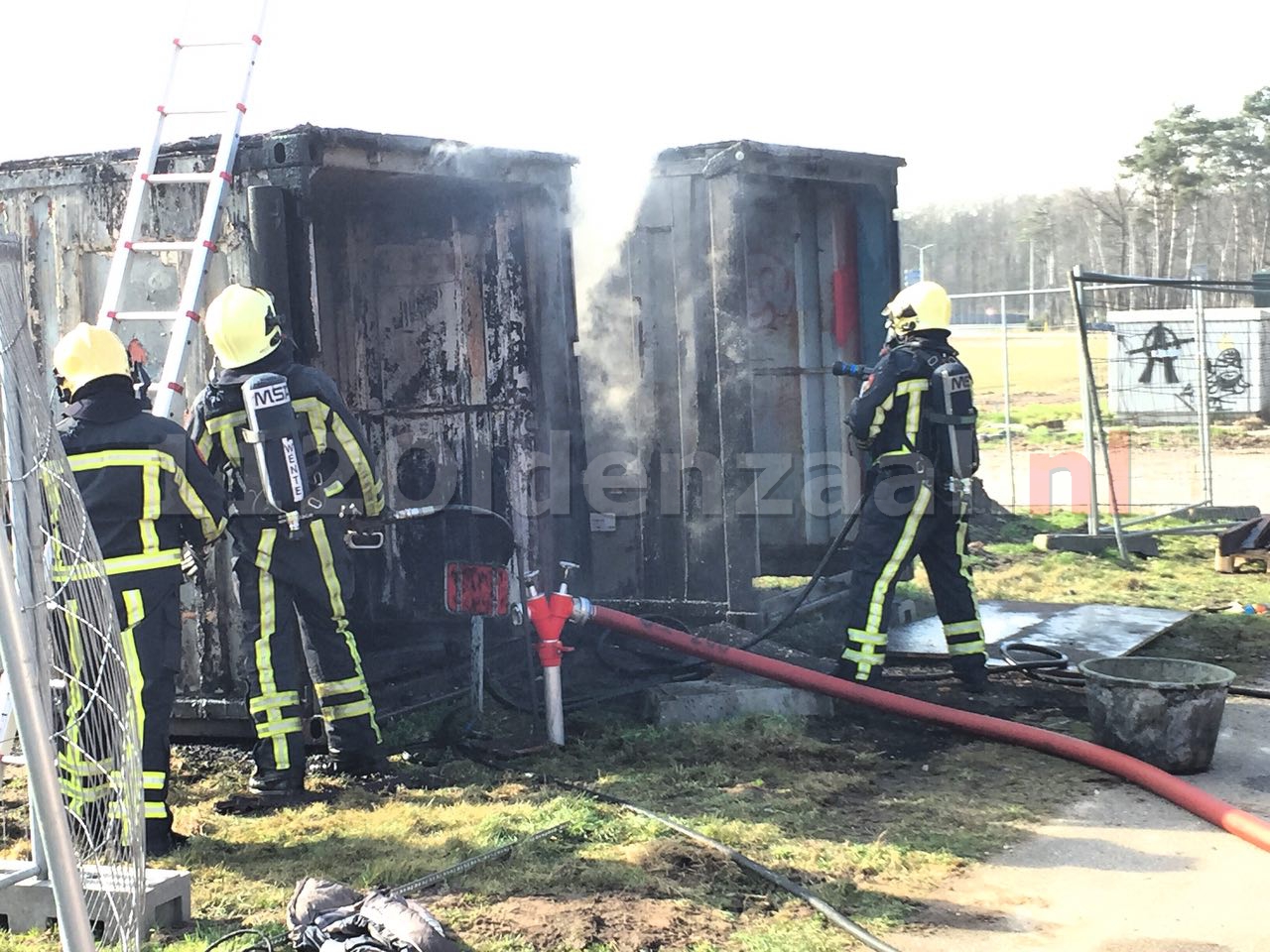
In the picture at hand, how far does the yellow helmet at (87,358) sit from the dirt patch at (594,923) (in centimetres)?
224

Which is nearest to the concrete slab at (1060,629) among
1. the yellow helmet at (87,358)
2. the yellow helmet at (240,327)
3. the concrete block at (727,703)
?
the concrete block at (727,703)

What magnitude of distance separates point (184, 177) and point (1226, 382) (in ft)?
55.2

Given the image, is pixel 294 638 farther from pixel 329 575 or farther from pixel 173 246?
pixel 173 246

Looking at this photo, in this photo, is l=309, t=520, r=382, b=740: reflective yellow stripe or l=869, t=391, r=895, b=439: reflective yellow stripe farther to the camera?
l=869, t=391, r=895, b=439: reflective yellow stripe

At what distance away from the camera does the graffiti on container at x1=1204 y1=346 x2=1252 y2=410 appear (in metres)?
18.3

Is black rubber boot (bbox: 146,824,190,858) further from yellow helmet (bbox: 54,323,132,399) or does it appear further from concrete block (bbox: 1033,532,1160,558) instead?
concrete block (bbox: 1033,532,1160,558)

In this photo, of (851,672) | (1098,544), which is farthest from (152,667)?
(1098,544)

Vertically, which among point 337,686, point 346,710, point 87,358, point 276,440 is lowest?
point 346,710

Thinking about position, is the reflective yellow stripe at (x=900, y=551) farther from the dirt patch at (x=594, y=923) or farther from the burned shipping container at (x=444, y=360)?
the dirt patch at (x=594, y=923)

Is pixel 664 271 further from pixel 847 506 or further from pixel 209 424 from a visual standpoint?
pixel 209 424

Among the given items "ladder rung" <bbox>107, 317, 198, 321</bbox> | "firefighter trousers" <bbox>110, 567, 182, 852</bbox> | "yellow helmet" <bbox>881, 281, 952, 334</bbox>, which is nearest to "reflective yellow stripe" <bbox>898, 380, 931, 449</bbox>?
"yellow helmet" <bbox>881, 281, 952, 334</bbox>

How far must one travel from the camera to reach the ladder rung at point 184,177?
5645mm

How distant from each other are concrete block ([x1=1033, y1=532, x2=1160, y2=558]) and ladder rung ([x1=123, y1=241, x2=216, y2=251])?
735 centimetres

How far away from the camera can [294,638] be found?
5559mm
